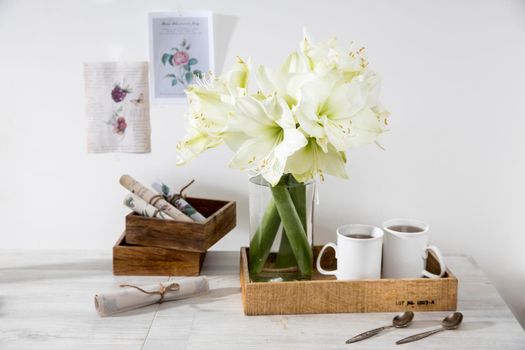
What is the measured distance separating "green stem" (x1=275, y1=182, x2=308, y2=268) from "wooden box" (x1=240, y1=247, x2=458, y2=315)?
0.26 feet

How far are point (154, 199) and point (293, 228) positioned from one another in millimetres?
376

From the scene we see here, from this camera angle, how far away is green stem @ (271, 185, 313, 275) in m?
1.29

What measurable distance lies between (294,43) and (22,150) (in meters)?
0.78

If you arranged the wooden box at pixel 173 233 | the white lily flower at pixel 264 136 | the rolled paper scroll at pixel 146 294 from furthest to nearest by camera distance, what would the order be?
the wooden box at pixel 173 233, the rolled paper scroll at pixel 146 294, the white lily flower at pixel 264 136

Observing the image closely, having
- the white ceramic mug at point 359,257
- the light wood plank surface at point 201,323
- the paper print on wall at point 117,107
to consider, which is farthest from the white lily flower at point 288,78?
the paper print on wall at point 117,107

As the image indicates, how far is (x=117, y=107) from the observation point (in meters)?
1.66

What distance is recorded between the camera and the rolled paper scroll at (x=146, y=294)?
1277 mm

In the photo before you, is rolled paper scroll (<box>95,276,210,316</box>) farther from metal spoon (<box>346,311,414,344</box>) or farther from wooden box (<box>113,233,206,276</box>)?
metal spoon (<box>346,311,414,344</box>)

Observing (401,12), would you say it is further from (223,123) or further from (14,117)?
(14,117)

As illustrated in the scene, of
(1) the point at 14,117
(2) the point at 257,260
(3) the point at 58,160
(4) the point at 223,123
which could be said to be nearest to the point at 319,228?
(2) the point at 257,260

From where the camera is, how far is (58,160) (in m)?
1.70

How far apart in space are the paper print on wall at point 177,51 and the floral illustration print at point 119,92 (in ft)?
0.22

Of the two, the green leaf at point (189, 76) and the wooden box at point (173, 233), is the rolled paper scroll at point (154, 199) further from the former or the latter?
the green leaf at point (189, 76)

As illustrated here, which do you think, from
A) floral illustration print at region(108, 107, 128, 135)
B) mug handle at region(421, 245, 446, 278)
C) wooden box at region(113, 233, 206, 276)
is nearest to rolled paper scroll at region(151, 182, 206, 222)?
wooden box at region(113, 233, 206, 276)
